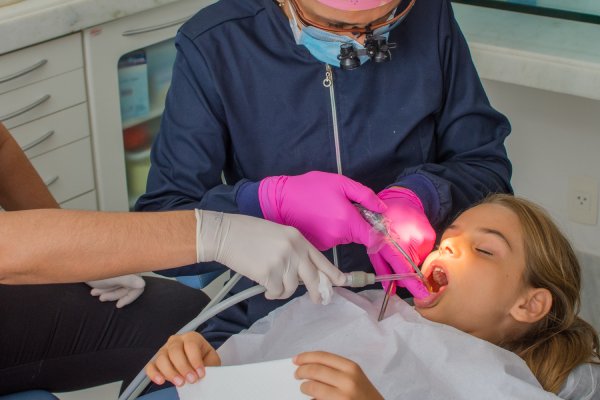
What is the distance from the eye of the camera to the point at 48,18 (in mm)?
2500

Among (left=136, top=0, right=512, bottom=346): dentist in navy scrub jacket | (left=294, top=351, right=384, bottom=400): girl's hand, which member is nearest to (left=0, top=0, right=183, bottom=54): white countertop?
(left=136, top=0, right=512, bottom=346): dentist in navy scrub jacket

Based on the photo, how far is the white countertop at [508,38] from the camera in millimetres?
2441

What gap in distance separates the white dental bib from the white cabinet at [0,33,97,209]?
3.98 ft

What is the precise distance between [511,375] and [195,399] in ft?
1.77

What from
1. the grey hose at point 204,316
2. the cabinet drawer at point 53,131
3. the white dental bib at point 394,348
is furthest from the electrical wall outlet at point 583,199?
the grey hose at point 204,316

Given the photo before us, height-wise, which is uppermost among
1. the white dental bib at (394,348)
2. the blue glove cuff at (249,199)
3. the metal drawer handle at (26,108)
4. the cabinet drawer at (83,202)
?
the blue glove cuff at (249,199)

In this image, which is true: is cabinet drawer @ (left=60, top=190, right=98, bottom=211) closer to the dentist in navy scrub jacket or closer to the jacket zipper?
the dentist in navy scrub jacket

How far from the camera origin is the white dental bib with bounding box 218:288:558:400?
5.10 ft

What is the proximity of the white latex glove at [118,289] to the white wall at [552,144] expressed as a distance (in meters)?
1.64

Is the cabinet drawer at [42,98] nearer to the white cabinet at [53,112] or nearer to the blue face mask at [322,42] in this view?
the white cabinet at [53,112]

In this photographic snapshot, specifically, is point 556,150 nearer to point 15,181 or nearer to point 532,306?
point 532,306

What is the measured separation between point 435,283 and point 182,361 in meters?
0.54

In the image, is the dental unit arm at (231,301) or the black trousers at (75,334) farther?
the black trousers at (75,334)

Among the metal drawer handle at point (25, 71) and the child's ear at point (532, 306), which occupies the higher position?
the metal drawer handle at point (25, 71)
